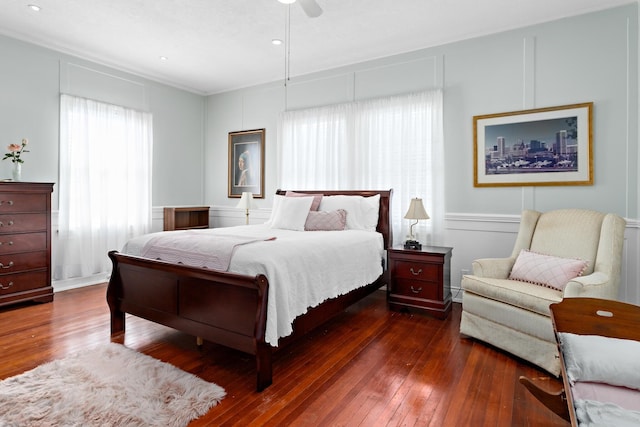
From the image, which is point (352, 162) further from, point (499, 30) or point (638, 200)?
point (638, 200)

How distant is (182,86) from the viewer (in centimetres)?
577

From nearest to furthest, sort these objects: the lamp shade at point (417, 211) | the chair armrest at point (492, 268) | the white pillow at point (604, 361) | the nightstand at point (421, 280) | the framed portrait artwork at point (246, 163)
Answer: the white pillow at point (604, 361), the chair armrest at point (492, 268), the nightstand at point (421, 280), the lamp shade at point (417, 211), the framed portrait artwork at point (246, 163)

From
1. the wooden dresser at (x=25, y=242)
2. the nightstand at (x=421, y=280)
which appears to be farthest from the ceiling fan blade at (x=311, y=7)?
the wooden dresser at (x=25, y=242)

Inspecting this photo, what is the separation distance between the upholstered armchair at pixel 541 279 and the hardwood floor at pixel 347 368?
162 mm

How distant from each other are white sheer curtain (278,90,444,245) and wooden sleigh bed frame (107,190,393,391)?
4.85 feet

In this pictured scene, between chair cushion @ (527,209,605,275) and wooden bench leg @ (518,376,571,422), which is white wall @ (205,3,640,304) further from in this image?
wooden bench leg @ (518,376,571,422)

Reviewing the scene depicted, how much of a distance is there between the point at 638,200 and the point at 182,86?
5.89 m

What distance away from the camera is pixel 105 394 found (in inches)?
82.3

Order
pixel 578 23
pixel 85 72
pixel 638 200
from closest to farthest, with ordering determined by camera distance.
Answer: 1. pixel 638 200
2. pixel 578 23
3. pixel 85 72

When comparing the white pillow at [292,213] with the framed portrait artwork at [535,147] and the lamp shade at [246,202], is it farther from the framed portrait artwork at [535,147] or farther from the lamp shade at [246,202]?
the framed portrait artwork at [535,147]

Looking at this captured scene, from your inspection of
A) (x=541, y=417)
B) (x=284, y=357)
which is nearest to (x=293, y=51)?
(x=284, y=357)

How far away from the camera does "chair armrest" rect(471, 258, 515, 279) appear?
119 inches

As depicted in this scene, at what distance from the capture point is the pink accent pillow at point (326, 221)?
389 cm

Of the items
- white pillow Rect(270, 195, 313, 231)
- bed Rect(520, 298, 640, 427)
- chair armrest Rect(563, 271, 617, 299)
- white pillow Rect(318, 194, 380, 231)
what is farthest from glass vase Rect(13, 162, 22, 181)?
chair armrest Rect(563, 271, 617, 299)
